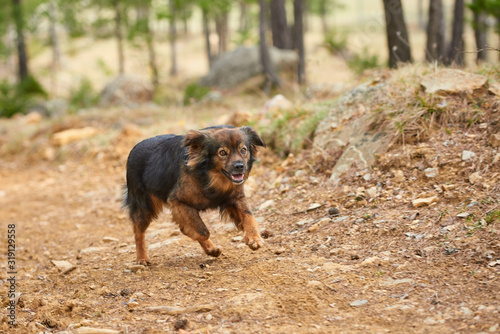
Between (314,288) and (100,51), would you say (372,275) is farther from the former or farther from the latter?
(100,51)

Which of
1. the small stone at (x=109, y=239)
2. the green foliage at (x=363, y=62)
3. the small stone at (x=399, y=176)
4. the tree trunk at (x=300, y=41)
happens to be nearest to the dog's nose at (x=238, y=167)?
the small stone at (x=399, y=176)

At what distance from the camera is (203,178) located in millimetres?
5160

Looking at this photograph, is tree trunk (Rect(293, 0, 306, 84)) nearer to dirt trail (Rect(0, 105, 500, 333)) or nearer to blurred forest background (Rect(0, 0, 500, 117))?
blurred forest background (Rect(0, 0, 500, 117))

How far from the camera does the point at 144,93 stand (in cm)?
2305

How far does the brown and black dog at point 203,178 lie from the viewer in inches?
199

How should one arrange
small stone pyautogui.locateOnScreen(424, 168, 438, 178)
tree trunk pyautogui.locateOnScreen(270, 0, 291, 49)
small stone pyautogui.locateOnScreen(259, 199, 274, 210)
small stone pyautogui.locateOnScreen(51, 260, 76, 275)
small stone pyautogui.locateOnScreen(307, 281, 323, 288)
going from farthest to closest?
tree trunk pyautogui.locateOnScreen(270, 0, 291, 49) → small stone pyautogui.locateOnScreen(259, 199, 274, 210) → small stone pyautogui.locateOnScreen(424, 168, 438, 178) → small stone pyautogui.locateOnScreen(51, 260, 76, 275) → small stone pyautogui.locateOnScreen(307, 281, 323, 288)

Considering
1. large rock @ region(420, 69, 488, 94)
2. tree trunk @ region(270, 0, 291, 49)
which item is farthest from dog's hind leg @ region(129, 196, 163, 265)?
tree trunk @ region(270, 0, 291, 49)

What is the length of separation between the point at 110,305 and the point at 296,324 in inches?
69.8

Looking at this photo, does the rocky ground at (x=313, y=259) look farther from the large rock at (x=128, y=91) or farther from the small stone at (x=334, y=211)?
the large rock at (x=128, y=91)

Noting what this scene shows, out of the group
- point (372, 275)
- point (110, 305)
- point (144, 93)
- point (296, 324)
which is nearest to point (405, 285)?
point (372, 275)

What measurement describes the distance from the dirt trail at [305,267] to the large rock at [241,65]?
13.1 meters

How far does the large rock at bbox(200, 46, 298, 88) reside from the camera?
807 inches

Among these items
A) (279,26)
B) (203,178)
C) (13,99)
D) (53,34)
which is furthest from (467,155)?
(53,34)

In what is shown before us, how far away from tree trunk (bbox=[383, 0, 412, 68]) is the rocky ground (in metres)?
3.68
